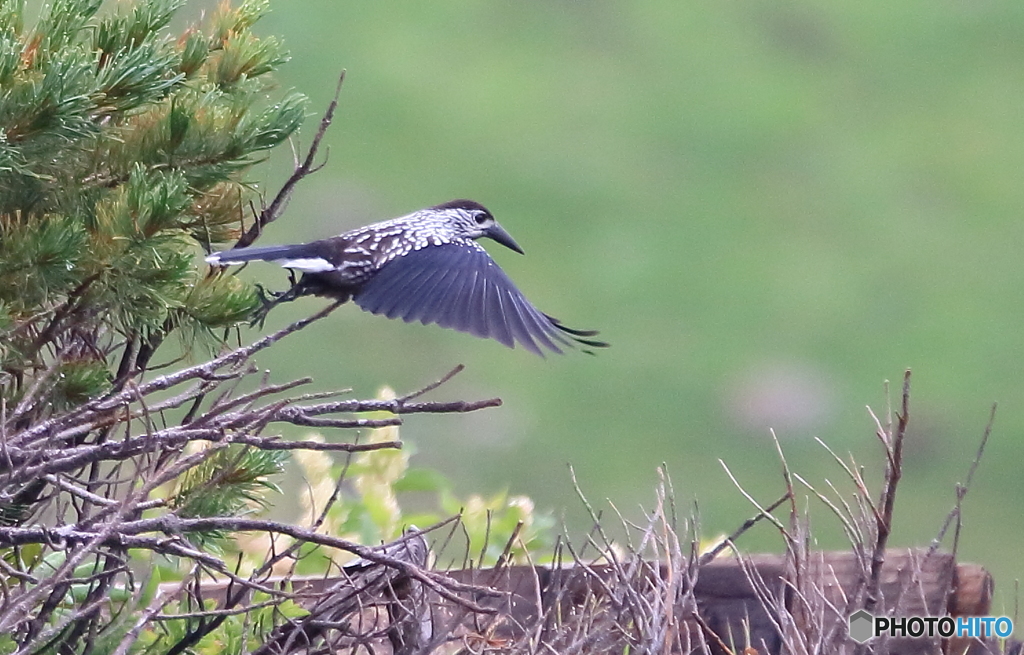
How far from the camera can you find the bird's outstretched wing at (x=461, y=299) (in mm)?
2648

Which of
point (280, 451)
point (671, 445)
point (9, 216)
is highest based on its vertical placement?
point (671, 445)

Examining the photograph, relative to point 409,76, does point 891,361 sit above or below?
below

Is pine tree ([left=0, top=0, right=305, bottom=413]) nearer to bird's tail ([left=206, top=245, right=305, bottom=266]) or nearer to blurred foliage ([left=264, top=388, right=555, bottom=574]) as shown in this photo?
bird's tail ([left=206, top=245, right=305, bottom=266])

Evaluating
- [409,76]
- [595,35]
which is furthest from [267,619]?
[595,35]

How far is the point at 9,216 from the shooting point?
1.69 m

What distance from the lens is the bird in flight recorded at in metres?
2.67

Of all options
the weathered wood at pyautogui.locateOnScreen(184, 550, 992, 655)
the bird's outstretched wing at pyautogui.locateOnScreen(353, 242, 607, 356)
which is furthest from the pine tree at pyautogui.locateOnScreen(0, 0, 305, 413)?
the bird's outstretched wing at pyautogui.locateOnScreen(353, 242, 607, 356)

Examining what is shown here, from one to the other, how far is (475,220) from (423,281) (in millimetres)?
777

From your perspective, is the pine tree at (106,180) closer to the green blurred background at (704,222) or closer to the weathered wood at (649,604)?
the weathered wood at (649,604)

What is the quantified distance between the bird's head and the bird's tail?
27.7 inches

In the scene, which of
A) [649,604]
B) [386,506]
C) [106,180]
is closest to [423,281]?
[386,506]

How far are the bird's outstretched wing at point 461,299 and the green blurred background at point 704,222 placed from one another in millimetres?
4772

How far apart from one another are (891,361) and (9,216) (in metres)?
8.58

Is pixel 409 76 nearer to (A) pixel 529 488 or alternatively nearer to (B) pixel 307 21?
(B) pixel 307 21
